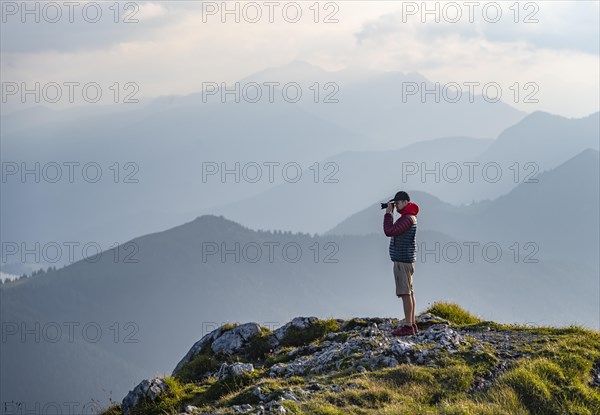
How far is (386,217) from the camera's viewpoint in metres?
20.1

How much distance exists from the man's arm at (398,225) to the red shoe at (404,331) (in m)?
3.01

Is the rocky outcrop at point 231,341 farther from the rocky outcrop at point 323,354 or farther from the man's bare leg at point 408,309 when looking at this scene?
the man's bare leg at point 408,309

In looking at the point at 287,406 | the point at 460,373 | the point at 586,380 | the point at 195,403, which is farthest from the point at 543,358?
the point at 195,403

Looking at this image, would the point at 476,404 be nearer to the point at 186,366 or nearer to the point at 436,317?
the point at 436,317

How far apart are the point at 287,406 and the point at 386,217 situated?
8.33 metres

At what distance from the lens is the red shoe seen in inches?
775

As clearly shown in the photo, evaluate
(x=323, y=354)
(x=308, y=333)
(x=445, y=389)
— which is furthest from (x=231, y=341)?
(x=445, y=389)

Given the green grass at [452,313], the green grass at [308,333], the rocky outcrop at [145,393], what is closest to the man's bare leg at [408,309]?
the green grass at [308,333]

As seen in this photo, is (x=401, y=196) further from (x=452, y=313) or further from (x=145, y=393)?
(x=145, y=393)

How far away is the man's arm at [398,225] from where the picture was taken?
19.7 m

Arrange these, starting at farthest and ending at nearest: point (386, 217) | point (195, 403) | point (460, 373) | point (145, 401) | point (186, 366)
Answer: point (186, 366) → point (386, 217) → point (145, 401) → point (195, 403) → point (460, 373)

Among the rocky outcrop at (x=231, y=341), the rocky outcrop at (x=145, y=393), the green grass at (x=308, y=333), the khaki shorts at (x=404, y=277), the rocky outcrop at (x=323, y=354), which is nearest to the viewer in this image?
the rocky outcrop at (x=323, y=354)

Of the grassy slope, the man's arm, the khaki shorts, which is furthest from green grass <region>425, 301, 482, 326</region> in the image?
the man's arm

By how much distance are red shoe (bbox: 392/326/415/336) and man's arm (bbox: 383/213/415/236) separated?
3009 millimetres
